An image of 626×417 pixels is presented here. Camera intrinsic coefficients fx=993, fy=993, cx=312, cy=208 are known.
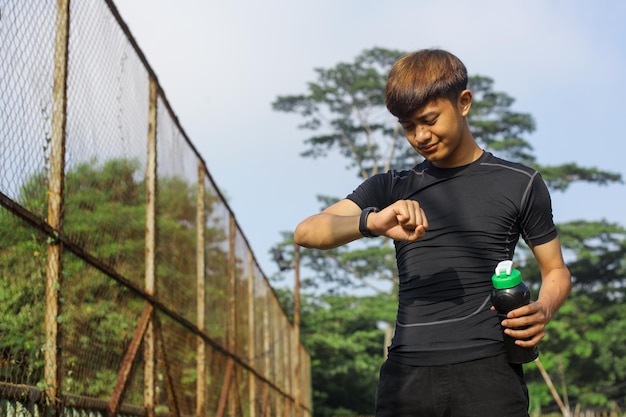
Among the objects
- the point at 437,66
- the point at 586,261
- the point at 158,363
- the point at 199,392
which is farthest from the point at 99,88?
the point at 586,261

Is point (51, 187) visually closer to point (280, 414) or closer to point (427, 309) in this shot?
point (427, 309)

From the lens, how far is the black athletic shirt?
2781 millimetres

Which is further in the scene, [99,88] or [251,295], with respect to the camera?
[251,295]

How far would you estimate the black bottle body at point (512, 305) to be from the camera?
2.59 meters

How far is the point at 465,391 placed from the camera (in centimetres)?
272

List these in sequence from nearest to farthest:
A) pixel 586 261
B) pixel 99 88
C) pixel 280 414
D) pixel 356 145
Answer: pixel 99 88 < pixel 280 414 < pixel 586 261 < pixel 356 145

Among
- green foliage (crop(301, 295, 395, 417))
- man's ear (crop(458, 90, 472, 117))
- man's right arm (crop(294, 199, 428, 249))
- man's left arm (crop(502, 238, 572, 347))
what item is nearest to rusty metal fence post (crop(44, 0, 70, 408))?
man's right arm (crop(294, 199, 428, 249))

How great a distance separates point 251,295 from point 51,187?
9.39m

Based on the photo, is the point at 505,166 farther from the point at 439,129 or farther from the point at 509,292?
the point at 509,292

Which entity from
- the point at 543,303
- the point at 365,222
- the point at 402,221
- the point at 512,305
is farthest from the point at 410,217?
the point at 543,303

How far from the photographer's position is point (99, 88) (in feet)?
18.1

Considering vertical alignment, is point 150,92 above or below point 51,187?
above

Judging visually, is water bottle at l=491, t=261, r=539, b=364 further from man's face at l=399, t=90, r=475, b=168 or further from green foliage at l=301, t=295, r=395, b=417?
green foliage at l=301, t=295, r=395, b=417

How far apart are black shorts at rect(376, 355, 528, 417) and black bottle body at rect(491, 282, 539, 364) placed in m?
0.06
